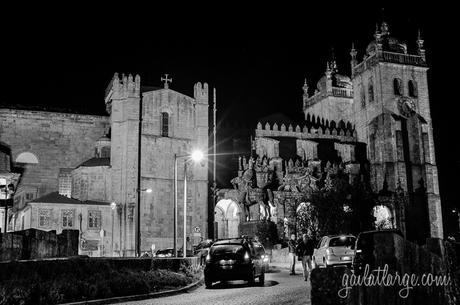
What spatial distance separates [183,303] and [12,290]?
4417 millimetres

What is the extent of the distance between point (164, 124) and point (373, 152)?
→ 30.9 m

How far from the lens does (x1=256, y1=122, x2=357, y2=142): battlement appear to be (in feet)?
233

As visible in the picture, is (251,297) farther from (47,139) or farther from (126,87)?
(47,139)

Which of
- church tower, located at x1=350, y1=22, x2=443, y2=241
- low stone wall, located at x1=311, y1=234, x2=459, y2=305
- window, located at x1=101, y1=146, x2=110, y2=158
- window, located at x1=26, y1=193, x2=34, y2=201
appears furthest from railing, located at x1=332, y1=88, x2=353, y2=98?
low stone wall, located at x1=311, y1=234, x2=459, y2=305

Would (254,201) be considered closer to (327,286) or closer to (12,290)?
(12,290)

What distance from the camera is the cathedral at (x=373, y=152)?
2451 inches

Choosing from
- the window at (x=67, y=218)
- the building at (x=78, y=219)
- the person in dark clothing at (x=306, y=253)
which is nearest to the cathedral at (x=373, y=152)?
the building at (x=78, y=219)

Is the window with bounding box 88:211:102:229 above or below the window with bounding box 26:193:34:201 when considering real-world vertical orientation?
below

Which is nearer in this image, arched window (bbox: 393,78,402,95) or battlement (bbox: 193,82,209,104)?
battlement (bbox: 193,82,209,104)

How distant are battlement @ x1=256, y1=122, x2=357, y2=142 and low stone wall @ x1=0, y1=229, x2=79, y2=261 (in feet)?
154

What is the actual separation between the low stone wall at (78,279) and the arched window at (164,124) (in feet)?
113

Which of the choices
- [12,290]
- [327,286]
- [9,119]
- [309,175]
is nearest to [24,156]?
[9,119]

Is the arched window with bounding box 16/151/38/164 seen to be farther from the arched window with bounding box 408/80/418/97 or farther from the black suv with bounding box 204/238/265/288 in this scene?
the arched window with bounding box 408/80/418/97

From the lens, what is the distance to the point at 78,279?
52.6 ft
